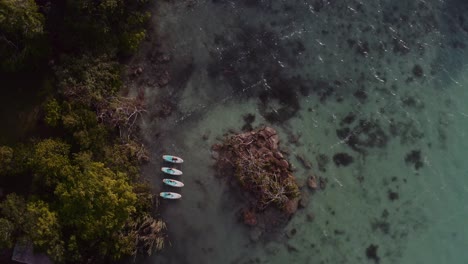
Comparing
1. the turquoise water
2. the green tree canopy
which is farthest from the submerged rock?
the green tree canopy

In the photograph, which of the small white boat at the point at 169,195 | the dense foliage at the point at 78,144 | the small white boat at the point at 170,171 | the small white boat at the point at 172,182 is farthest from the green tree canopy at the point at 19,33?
the small white boat at the point at 169,195

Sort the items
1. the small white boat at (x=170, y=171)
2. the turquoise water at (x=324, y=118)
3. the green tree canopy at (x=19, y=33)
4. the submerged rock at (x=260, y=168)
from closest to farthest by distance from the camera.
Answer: the green tree canopy at (x=19, y=33), the submerged rock at (x=260, y=168), the small white boat at (x=170, y=171), the turquoise water at (x=324, y=118)

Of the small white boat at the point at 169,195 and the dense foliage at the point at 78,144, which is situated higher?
the dense foliage at the point at 78,144

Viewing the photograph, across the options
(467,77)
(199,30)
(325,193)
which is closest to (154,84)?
(199,30)

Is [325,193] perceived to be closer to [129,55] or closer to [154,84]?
[154,84]

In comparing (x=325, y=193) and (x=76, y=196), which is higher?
(x=76, y=196)

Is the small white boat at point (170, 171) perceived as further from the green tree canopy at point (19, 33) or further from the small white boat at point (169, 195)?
the green tree canopy at point (19, 33)

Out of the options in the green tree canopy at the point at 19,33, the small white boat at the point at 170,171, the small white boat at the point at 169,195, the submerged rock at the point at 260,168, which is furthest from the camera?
the small white boat at the point at 170,171
